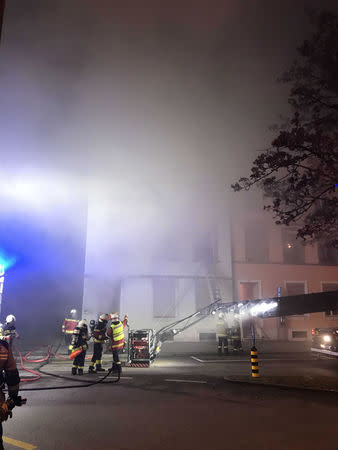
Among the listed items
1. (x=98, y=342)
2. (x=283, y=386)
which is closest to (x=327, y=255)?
(x=283, y=386)

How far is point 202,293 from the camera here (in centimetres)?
2050

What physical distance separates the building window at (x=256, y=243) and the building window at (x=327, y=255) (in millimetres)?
4095

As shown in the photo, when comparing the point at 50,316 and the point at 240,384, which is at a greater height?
the point at 50,316

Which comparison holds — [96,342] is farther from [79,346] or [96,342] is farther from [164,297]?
[164,297]

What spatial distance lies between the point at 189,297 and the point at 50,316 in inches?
303

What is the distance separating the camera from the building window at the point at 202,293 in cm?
2033

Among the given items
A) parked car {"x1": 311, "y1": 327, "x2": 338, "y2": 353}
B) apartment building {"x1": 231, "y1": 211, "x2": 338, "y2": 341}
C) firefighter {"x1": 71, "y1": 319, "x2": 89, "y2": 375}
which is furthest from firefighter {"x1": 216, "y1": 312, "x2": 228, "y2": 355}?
apartment building {"x1": 231, "y1": 211, "x2": 338, "y2": 341}

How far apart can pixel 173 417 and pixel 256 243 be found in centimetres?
1823

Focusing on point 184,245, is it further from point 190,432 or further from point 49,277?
point 190,432

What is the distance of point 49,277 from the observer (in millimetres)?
17703

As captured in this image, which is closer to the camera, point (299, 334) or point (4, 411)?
point (4, 411)

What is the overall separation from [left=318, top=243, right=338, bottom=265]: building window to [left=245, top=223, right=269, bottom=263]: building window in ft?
13.4

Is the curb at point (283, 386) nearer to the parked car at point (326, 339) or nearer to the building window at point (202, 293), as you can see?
the parked car at point (326, 339)

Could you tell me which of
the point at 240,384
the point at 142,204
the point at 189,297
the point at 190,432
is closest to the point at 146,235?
the point at 142,204
